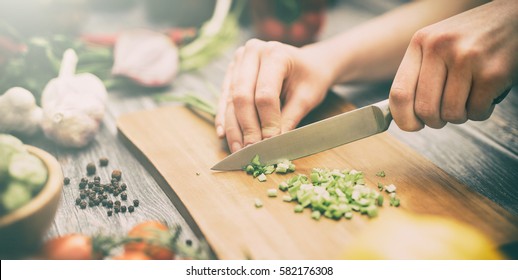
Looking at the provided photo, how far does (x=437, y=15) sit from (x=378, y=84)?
0.21 m

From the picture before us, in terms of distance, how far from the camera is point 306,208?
32.1 inches

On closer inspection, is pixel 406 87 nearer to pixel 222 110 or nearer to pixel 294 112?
pixel 294 112

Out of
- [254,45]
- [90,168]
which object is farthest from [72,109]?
[254,45]

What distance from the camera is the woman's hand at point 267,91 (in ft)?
3.10

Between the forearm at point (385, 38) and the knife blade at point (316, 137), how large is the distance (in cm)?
32

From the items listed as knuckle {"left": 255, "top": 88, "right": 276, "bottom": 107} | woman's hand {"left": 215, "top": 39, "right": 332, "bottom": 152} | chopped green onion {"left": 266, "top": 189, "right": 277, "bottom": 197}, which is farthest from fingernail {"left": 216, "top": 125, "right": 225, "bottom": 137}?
chopped green onion {"left": 266, "top": 189, "right": 277, "bottom": 197}

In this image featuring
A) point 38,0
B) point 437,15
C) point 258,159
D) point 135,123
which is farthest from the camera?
point 38,0

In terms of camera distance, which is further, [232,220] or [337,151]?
[337,151]

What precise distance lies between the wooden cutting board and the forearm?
261 mm

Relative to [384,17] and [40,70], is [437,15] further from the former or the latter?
[40,70]

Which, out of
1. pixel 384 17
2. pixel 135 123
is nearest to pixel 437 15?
pixel 384 17

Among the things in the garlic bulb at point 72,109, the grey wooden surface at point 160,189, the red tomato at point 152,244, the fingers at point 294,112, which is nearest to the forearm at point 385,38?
the grey wooden surface at point 160,189

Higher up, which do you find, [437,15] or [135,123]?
[437,15]

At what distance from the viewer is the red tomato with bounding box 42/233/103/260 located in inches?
28.1
